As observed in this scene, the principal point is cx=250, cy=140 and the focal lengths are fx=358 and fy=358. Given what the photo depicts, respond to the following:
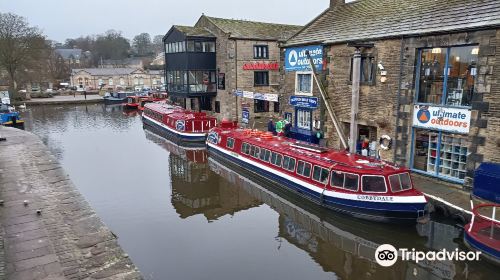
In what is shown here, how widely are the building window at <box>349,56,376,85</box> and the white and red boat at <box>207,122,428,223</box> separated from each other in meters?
4.37

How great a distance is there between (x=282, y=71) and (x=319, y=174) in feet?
36.1

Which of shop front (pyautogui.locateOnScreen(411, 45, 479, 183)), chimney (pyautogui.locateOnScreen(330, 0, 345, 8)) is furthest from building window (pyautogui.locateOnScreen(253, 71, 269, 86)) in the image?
shop front (pyautogui.locateOnScreen(411, 45, 479, 183))

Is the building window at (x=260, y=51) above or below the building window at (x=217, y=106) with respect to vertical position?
above

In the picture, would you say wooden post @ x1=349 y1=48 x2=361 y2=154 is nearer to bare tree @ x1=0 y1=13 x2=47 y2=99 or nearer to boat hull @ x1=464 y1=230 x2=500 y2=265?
boat hull @ x1=464 y1=230 x2=500 y2=265

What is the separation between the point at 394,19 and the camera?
17062mm

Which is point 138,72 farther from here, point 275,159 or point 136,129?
point 275,159

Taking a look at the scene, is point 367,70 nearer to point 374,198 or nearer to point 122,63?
point 374,198

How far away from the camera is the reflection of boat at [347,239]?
9995 millimetres

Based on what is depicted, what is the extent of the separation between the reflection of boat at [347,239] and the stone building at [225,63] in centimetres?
1775

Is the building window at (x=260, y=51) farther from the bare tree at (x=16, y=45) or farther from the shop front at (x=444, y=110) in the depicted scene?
the bare tree at (x=16, y=45)

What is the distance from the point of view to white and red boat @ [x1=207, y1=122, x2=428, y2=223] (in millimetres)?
12055

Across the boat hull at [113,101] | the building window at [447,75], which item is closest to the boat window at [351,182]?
the building window at [447,75]

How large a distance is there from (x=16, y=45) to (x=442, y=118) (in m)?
59.3

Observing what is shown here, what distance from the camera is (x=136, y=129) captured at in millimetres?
34469
